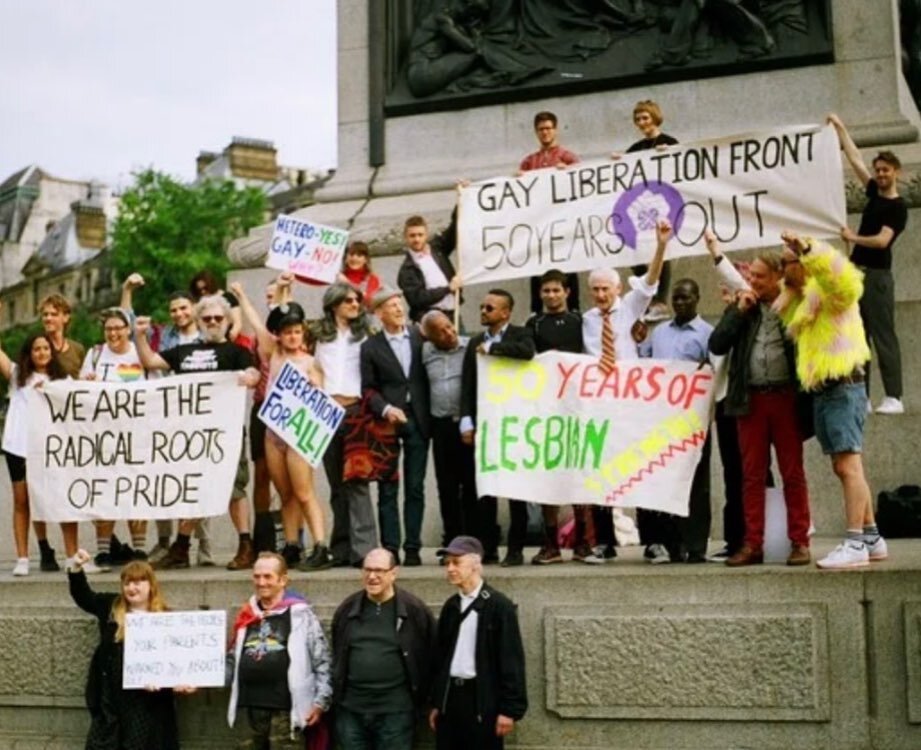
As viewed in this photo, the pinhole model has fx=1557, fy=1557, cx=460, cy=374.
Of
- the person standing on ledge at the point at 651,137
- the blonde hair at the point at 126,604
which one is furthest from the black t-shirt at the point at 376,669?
the person standing on ledge at the point at 651,137

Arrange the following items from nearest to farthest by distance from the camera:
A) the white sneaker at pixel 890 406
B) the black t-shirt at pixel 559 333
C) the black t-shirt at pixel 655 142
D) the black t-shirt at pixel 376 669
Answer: the black t-shirt at pixel 376 669
the black t-shirt at pixel 559 333
the white sneaker at pixel 890 406
the black t-shirt at pixel 655 142

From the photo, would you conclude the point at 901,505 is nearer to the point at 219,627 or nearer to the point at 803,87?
the point at 803,87

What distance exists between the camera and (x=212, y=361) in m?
11.3

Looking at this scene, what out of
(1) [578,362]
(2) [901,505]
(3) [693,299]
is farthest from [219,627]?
(2) [901,505]

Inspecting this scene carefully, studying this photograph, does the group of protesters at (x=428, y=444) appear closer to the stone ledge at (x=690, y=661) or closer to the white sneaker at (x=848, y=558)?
the white sneaker at (x=848, y=558)

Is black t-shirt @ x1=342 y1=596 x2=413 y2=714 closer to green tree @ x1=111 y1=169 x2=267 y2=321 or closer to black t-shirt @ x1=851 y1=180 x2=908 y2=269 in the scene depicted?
black t-shirt @ x1=851 y1=180 x2=908 y2=269

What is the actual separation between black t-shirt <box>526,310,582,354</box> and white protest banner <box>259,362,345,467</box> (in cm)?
146

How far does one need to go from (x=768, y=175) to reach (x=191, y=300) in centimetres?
455

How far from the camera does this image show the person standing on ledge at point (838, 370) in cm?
905

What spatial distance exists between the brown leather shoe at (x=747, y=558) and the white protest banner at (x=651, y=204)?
9.71ft

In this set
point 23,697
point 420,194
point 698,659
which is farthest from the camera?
point 420,194

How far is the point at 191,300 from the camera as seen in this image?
12258 mm

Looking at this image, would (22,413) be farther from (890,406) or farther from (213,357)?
(890,406)

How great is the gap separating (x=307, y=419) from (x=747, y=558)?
10.4 feet
